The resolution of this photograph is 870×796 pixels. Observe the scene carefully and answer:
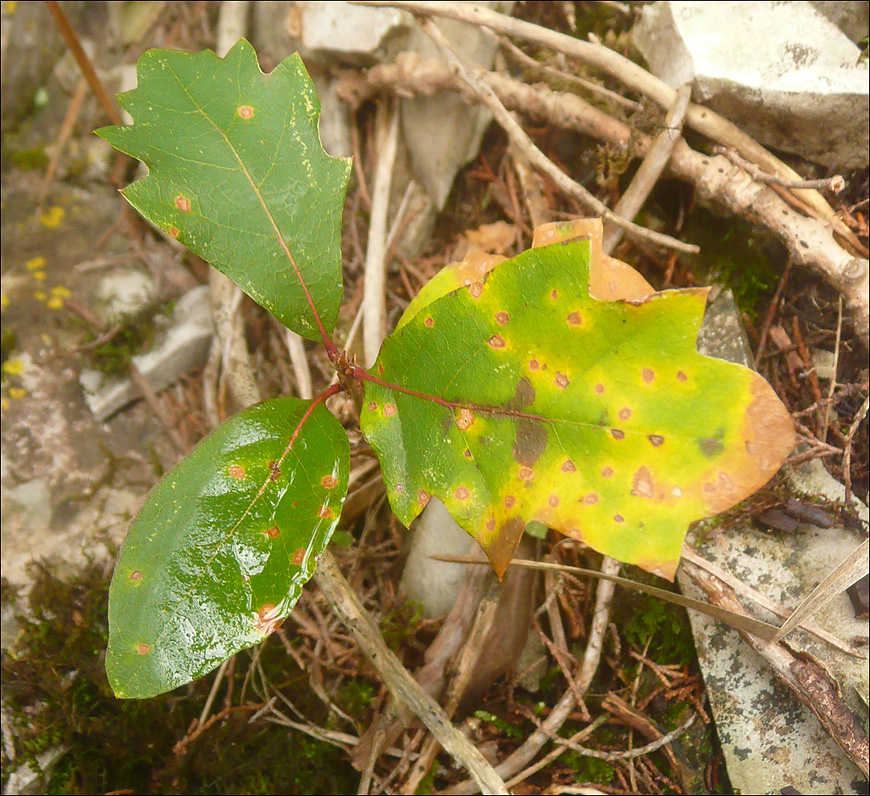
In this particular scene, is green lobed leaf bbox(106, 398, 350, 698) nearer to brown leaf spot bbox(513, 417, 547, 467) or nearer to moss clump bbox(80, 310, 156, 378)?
brown leaf spot bbox(513, 417, 547, 467)

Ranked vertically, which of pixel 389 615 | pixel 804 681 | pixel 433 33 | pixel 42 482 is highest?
pixel 433 33

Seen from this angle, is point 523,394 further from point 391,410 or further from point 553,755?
point 553,755

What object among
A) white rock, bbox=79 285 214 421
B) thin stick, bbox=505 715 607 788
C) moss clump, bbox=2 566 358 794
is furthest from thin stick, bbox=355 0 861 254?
moss clump, bbox=2 566 358 794

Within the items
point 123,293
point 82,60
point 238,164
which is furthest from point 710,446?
point 82,60

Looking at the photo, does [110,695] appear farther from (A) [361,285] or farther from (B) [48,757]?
(A) [361,285]

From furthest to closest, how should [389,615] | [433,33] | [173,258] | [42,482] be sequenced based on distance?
[173,258], [42,482], [433,33], [389,615]

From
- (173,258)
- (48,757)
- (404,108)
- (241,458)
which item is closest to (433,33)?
(404,108)
